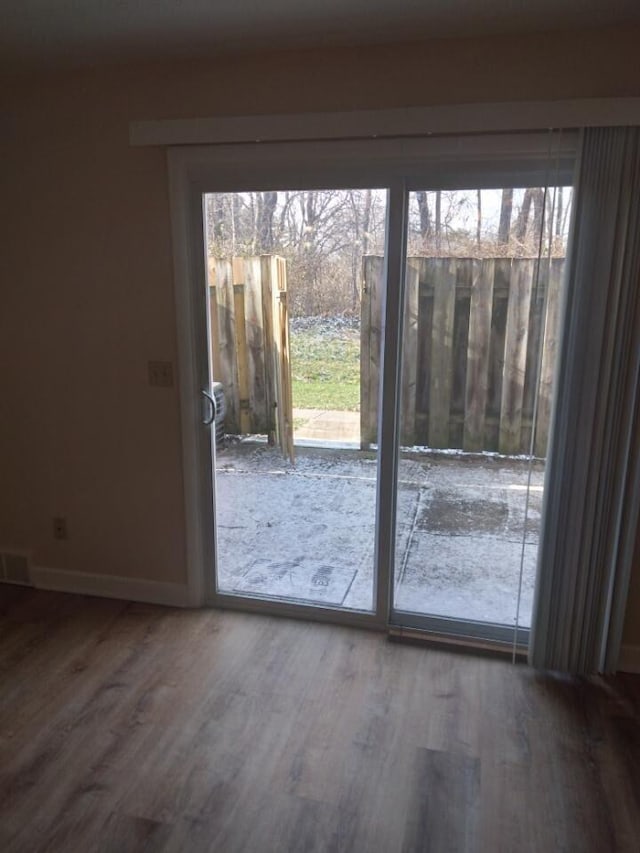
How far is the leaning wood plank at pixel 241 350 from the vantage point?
254 cm

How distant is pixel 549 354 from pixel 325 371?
0.90 meters

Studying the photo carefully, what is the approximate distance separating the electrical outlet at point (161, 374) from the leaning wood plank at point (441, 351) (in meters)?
1.13

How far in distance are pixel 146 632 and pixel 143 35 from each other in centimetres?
238

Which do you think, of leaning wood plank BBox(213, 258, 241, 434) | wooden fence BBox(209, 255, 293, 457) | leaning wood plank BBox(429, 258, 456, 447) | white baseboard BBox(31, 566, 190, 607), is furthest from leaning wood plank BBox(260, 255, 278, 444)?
white baseboard BBox(31, 566, 190, 607)

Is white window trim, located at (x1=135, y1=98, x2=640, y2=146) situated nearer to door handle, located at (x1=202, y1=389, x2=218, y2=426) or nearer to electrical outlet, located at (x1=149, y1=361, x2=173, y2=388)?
electrical outlet, located at (x1=149, y1=361, x2=173, y2=388)

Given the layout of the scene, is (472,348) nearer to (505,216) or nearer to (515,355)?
(515,355)

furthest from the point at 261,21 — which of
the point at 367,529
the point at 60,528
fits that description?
the point at 60,528

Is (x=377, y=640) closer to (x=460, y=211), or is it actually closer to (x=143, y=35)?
(x=460, y=211)

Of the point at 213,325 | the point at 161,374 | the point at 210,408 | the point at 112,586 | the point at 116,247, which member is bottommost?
the point at 112,586

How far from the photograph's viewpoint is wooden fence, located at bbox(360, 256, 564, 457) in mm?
2260

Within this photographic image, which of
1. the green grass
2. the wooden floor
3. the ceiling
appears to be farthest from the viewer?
the green grass

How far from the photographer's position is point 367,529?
283cm

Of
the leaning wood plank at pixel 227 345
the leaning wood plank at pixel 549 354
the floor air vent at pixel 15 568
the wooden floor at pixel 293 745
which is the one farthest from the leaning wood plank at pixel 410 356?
the floor air vent at pixel 15 568

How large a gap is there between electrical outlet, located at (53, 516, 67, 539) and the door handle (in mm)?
928
